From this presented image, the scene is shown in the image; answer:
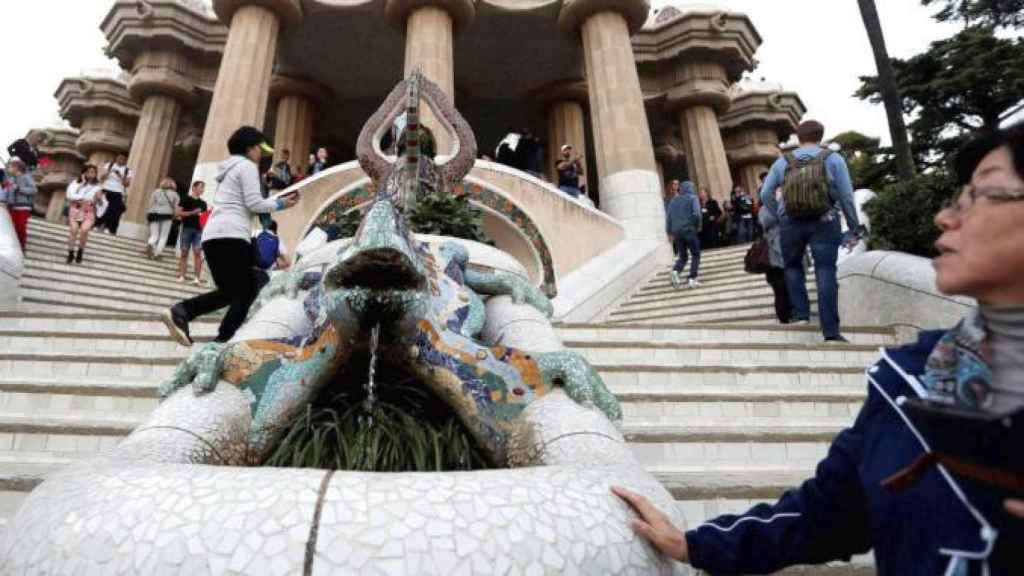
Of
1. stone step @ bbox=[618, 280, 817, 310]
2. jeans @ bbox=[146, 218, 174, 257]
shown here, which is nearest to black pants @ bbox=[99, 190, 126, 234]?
jeans @ bbox=[146, 218, 174, 257]

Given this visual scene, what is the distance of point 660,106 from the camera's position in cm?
2125

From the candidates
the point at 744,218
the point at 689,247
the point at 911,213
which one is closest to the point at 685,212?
the point at 689,247

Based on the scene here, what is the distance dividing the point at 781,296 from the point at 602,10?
1106cm

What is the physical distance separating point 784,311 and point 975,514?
591cm

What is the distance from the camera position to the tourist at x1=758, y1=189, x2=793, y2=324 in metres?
6.01

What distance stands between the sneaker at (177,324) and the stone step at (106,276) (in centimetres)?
467

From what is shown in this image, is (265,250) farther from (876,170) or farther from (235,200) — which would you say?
(876,170)

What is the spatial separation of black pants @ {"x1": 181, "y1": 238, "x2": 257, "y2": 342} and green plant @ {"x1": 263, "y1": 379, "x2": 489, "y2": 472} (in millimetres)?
2390

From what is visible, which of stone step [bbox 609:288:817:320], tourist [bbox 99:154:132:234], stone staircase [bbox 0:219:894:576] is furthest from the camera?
tourist [bbox 99:154:132:234]

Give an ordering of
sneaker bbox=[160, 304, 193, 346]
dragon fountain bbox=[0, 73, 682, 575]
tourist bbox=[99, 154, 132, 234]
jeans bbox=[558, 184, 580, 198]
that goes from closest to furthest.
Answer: dragon fountain bbox=[0, 73, 682, 575] < sneaker bbox=[160, 304, 193, 346] < jeans bbox=[558, 184, 580, 198] < tourist bbox=[99, 154, 132, 234]

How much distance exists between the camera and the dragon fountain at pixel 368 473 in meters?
1.09

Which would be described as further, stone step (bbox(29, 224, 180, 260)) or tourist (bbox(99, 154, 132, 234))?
tourist (bbox(99, 154, 132, 234))

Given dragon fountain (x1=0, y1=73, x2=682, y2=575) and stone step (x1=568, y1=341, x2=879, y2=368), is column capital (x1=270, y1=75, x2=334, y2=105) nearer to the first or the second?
stone step (x1=568, y1=341, x2=879, y2=368)

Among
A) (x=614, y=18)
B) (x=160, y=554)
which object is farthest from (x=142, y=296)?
(x=614, y=18)
